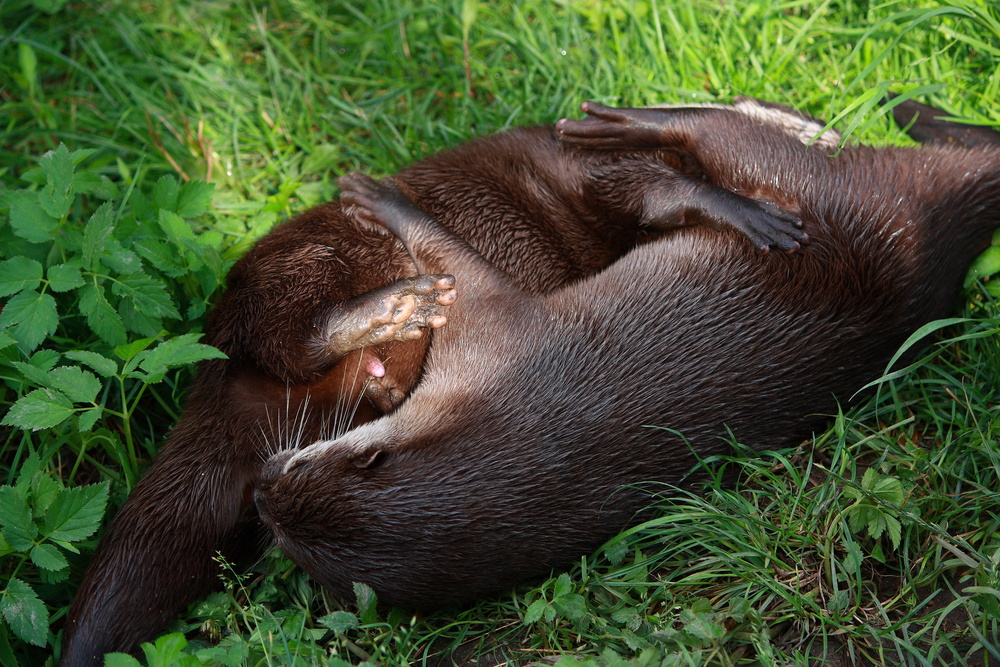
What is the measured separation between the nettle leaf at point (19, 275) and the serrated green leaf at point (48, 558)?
0.65m

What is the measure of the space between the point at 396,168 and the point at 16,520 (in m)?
1.58

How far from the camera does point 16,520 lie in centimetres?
200

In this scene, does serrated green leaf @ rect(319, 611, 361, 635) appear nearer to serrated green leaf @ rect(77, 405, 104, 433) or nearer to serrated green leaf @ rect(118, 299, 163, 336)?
serrated green leaf @ rect(77, 405, 104, 433)

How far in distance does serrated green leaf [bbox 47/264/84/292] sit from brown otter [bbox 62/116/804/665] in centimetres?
34

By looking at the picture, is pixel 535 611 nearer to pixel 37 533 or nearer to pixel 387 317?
pixel 387 317

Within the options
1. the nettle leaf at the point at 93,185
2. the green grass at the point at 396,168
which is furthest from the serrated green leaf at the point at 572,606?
the nettle leaf at the point at 93,185

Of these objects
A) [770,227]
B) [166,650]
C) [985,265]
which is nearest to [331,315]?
[166,650]

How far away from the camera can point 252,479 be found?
2.21 metres

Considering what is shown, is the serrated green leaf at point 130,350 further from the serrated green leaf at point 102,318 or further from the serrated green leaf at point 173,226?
the serrated green leaf at point 173,226

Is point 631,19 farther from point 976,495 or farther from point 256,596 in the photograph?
point 256,596

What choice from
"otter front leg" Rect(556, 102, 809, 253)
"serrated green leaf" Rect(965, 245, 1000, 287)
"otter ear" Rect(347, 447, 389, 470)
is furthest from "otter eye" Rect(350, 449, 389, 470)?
"serrated green leaf" Rect(965, 245, 1000, 287)

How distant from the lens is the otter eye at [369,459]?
200 centimetres

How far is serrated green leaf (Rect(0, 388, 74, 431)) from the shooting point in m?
2.05

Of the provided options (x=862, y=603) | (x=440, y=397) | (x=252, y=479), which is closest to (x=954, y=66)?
(x=862, y=603)
